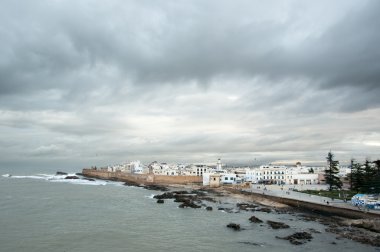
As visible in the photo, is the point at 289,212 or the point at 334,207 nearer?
the point at 334,207

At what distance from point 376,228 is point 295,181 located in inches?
2380

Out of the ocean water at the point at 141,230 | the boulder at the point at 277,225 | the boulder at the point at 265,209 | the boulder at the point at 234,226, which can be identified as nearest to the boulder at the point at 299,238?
the ocean water at the point at 141,230

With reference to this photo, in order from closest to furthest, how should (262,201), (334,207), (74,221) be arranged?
1. (74,221)
2. (334,207)
3. (262,201)

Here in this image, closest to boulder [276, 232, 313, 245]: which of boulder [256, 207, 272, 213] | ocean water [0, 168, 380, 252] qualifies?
ocean water [0, 168, 380, 252]

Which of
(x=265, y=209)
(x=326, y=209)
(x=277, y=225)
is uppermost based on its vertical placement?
(x=326, y=209)

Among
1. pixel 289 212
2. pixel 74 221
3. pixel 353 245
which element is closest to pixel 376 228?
pixel 353 245

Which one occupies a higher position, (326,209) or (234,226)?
(326,209)

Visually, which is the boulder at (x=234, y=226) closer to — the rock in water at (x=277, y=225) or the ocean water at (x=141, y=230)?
the ocean water at (x=141, y=230)

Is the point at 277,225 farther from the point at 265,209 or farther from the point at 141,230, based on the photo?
the point at 141,230

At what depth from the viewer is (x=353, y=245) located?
24.4m

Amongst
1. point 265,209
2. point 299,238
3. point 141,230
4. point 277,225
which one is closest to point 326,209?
point 265,209

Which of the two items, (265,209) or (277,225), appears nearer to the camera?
(277,225)

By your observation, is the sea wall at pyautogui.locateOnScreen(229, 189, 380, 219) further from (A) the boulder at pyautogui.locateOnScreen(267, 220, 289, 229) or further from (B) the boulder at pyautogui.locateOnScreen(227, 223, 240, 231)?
(B) the boulder at pyautogui.locateOnScreen(227, 223, 240, 231)

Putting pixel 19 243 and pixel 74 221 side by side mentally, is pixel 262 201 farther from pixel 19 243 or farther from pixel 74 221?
pixel 19 243
